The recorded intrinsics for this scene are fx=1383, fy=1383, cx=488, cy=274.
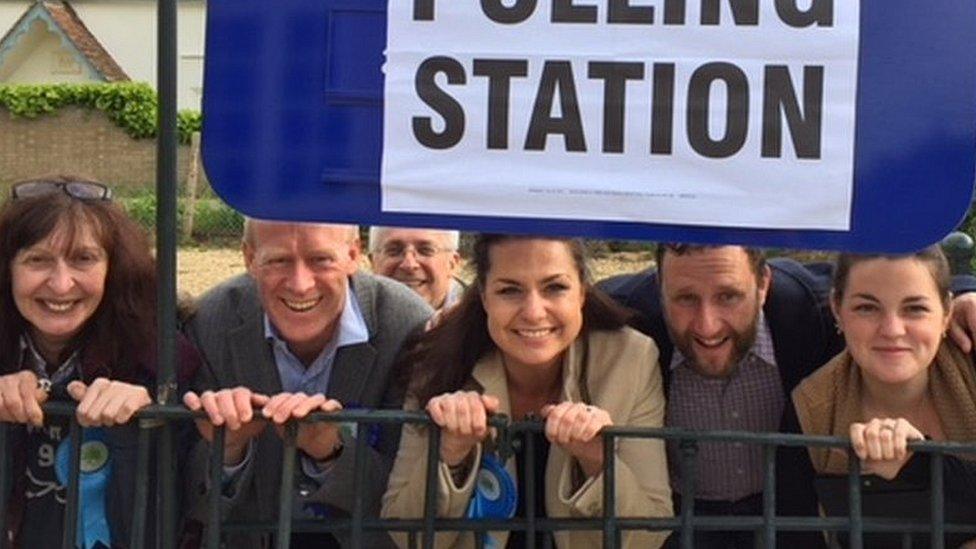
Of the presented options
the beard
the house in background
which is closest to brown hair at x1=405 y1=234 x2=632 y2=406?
the beard

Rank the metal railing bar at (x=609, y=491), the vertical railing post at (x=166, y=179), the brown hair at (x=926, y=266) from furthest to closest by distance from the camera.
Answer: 1. the brown hair at (x=926, y=266)
2. the metal railing bar at (x=609, y=491)
3. the vertical railing post at (x=166, y=179)

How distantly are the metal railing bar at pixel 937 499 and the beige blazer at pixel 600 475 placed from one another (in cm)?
49

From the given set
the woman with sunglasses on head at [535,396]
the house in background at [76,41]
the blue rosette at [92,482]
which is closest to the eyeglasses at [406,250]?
the woman with sunglasses on head at [535,396]

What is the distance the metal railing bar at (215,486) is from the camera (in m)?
2.40

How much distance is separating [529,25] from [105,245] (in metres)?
1.14

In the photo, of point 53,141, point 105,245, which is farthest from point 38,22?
point 105,245

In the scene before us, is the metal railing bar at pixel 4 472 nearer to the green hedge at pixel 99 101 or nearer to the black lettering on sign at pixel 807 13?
the black lettering on sign at pixel 807 13

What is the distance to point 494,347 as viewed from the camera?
9.41ft

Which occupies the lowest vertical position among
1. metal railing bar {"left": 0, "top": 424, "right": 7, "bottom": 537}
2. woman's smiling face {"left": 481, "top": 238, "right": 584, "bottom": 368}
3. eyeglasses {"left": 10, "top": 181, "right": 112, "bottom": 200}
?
metal railing bar {"left": 0, "top": 424, "right": 7, "bottom": 537}

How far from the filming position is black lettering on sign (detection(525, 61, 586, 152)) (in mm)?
2279

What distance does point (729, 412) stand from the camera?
2.91 m

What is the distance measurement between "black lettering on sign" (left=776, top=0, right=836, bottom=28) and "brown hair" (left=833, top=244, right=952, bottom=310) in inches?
23.9

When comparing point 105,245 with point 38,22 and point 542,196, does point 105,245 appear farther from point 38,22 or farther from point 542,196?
point 38,22

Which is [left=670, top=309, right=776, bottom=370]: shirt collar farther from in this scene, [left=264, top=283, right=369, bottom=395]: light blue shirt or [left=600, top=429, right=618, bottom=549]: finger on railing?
[left=264, top=283, right=369, bottom=395]: light blue shirt
